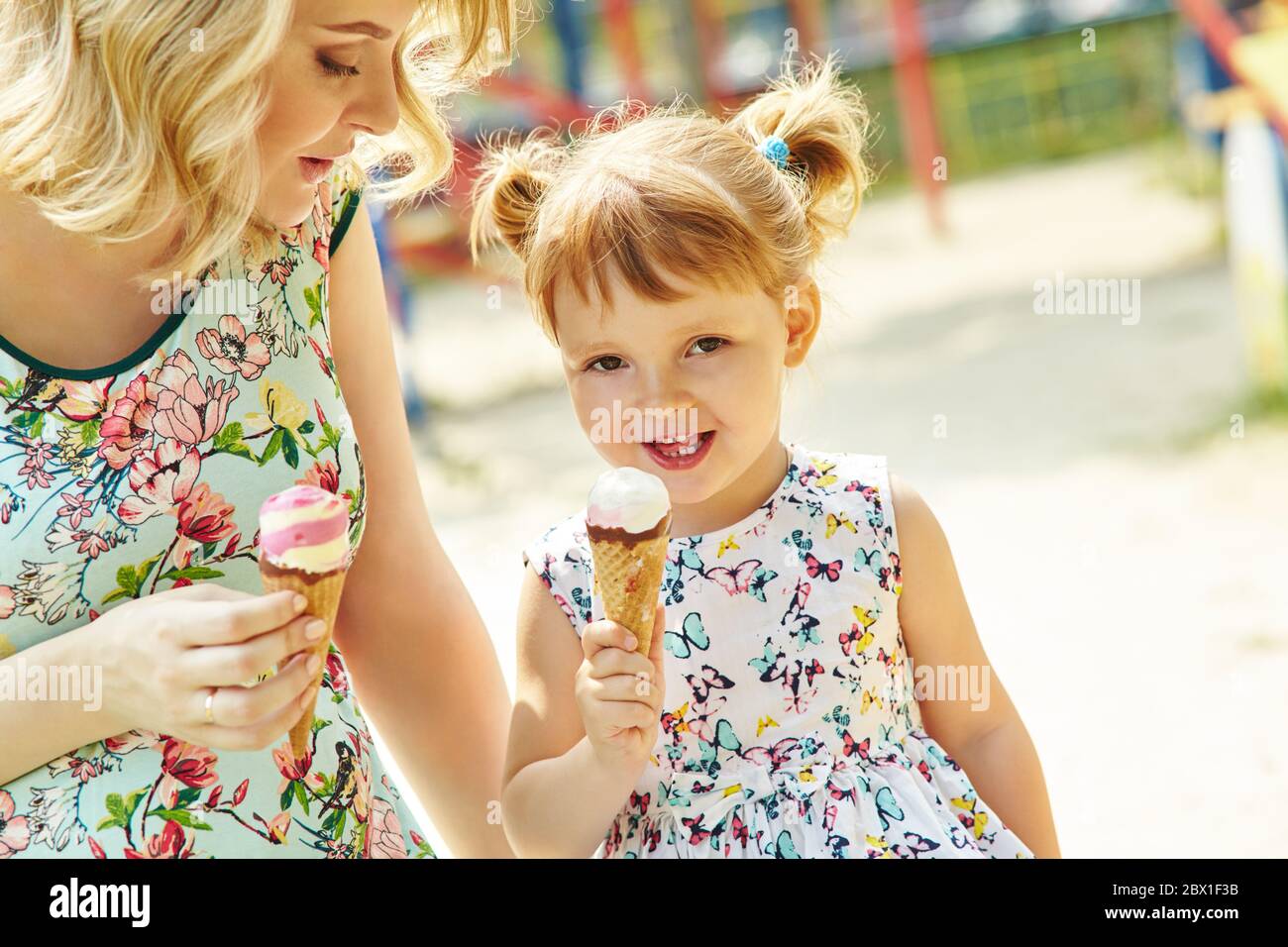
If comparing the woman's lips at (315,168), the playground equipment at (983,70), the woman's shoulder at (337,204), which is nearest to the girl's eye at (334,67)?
the woman's lips at (315,168)

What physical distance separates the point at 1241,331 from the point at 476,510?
4.32 metres

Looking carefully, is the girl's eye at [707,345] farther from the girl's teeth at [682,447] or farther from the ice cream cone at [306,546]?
the ice cream cone at [306,546]

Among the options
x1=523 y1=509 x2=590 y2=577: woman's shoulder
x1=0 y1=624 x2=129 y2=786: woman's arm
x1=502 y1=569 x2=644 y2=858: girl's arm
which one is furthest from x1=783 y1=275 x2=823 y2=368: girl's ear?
x1=0 y1=624 x2=129 y2=786: woman's arm

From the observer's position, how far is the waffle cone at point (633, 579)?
1663mm

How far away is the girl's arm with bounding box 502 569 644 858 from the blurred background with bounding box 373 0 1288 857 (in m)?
0.66

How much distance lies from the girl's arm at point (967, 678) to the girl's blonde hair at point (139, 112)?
0.99m

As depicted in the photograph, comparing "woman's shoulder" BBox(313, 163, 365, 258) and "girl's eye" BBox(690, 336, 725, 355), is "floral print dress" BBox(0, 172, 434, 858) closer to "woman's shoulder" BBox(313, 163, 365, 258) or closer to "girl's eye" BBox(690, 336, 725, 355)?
"woman's shoulder" BBox(313, 163, 365, 258)

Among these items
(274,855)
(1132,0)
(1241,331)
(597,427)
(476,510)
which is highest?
(1132,0)

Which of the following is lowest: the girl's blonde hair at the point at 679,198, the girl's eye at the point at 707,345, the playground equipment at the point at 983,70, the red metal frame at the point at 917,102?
the girl's eye at the point at 707,345

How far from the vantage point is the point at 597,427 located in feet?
6.07

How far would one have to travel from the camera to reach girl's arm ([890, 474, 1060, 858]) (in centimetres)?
194

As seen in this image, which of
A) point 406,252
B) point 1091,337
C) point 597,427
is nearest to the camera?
point 597,427
